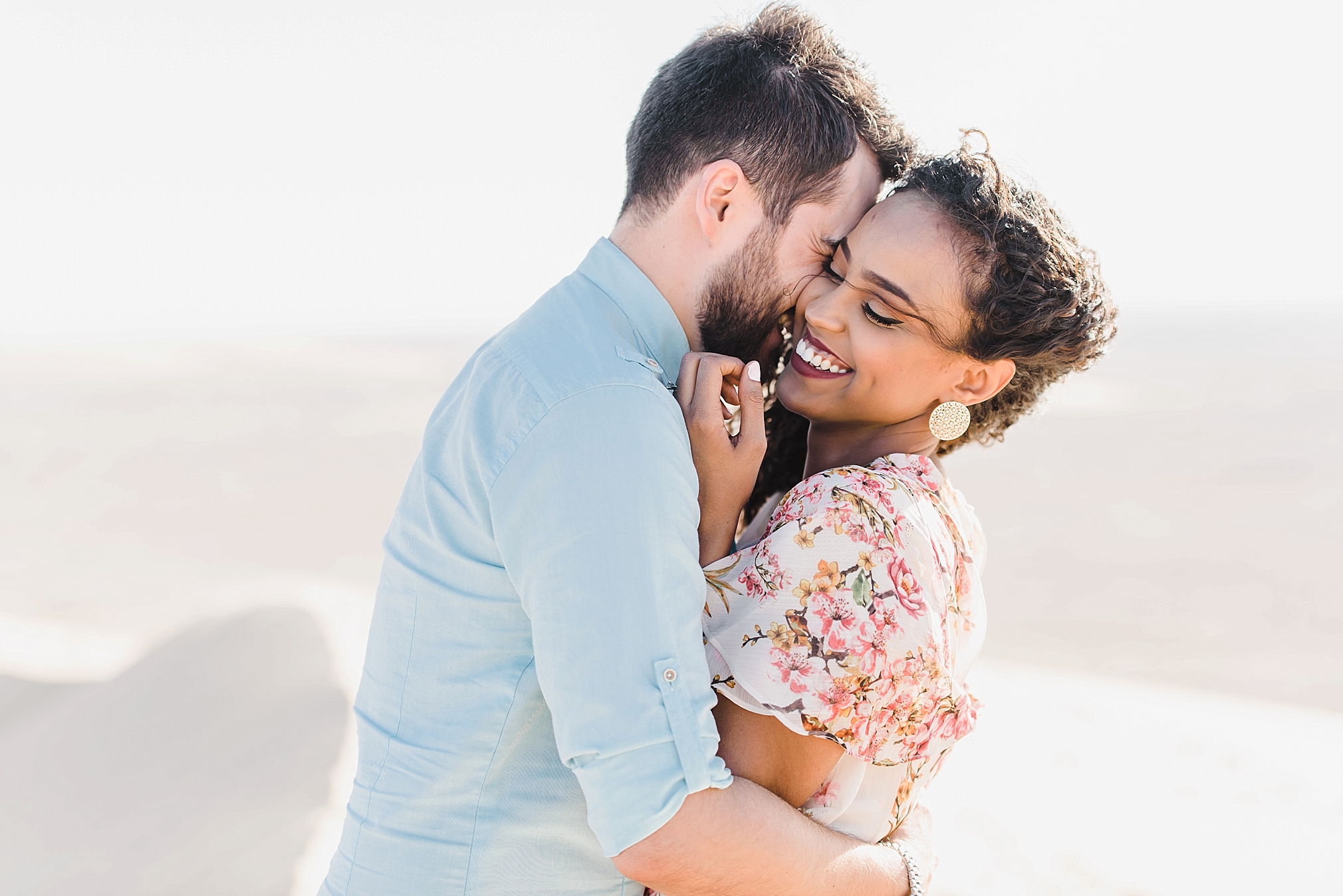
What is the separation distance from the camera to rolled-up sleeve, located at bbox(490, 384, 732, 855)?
1501mm

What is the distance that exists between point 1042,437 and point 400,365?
30.8 m

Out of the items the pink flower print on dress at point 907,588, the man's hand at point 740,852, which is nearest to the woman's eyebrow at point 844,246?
the pink flower print on dress at point 907,588

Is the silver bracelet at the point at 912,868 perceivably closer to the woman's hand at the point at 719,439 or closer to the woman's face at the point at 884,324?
the woman's hand at the point at 719,439

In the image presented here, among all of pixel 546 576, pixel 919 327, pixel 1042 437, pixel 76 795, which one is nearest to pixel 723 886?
pixel 546 576

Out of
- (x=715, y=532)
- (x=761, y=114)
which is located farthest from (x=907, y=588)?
(x=761, y=114)

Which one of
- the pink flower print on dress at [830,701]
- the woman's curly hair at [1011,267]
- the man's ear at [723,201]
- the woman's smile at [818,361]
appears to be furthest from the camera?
the woman's smile at [818,361]

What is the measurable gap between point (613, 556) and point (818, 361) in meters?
1.31

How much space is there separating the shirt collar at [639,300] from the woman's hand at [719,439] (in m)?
0.06

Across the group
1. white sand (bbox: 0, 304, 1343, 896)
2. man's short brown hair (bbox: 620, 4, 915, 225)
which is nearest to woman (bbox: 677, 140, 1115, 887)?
man's short brown hair (bbox: 620, 4, 915, 225)

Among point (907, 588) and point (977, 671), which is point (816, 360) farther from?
point (977, 671)

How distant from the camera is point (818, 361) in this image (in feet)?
8.63

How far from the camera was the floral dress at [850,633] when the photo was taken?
1.85m

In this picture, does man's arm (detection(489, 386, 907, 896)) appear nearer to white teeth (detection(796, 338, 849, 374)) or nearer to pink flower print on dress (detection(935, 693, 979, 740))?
pink flower print on dress (detection(935, 693, 979, 740))

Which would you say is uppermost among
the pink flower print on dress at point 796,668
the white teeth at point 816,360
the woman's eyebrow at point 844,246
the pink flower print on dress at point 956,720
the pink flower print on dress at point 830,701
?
the woman's eyebrow at point 844,246
